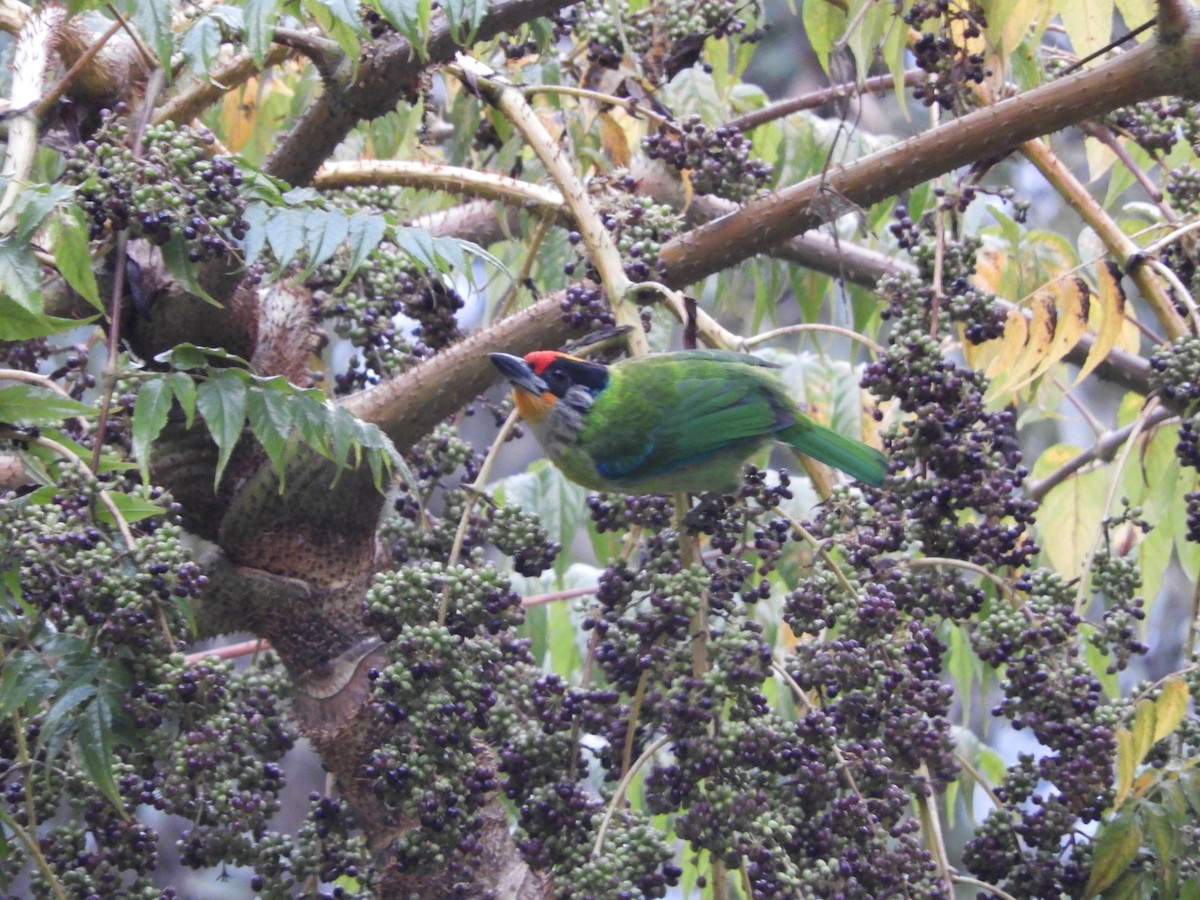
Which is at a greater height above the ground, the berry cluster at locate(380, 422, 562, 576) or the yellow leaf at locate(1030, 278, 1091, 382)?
the yellow leaf at locate(1030, 278, 1091, 382)

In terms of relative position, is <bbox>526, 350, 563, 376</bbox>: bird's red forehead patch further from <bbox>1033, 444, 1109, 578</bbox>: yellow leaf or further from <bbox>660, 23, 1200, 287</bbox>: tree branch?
<bbox>1033, 444, 1109, 578</bbox>: yellow leaf

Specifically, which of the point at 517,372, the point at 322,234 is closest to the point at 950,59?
the point at 517,372

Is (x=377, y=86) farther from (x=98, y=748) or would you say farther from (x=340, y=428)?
(x=98, y=748)

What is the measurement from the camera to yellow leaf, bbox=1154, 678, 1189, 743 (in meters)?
2.03

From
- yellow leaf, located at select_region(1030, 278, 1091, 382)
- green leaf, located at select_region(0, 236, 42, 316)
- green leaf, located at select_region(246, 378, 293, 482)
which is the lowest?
green leaf, located at select_region(246, 378, 293, 482)

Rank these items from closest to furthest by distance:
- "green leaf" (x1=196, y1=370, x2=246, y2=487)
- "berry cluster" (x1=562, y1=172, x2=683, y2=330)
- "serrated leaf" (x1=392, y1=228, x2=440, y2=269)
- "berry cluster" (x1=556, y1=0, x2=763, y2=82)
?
"green leaf" (x1=196, y1=370, x2=246, y2=487) → "serrated leaf" (x1=392, y1=228, x2=440, y2=269) → "berry cluster" (x1=562, y1=172, x2=683, y2=330) → "berry cluster" (x1=556, y1=0, x2=763, y2=82)

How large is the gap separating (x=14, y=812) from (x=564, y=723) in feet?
2.79

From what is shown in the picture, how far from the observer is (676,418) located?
2.65 m

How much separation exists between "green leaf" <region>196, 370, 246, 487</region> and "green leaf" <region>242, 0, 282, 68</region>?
0.50 metres

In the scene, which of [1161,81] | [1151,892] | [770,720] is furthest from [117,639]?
[1161,81]

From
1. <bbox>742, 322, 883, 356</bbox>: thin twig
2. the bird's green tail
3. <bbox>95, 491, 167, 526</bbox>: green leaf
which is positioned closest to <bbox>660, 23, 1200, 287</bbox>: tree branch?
<bbox>742, 322, 883, 356</bbox>: thin twig

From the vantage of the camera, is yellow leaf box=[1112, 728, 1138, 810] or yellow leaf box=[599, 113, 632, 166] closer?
yellow leaf box=[1112, 728, 1138, 810]

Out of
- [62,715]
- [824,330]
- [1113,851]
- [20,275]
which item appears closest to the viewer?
[62,715]

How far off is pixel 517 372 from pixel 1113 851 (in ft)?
4.21
